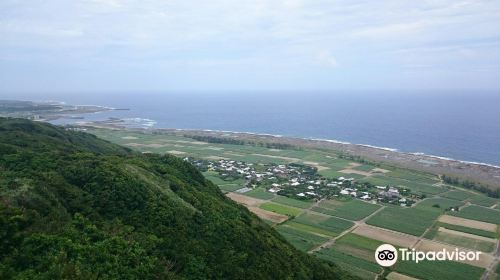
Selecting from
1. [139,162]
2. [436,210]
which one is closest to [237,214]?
[139,162]

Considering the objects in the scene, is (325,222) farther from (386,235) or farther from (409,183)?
(409,183)

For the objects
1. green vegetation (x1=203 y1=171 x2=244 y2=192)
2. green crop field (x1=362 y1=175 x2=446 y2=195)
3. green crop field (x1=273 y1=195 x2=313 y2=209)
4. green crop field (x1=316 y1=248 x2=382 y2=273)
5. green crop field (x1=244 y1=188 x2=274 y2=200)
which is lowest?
green crop field (x1=316 y1=248 x2=382 y2=273)

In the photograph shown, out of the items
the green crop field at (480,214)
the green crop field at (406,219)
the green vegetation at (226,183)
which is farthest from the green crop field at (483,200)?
the green vegetation at (226,183)

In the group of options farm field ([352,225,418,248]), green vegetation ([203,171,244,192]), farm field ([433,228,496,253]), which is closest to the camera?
farm field ([433,228,496,253])

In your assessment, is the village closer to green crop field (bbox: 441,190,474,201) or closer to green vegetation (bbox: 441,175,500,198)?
green crop field (bbox: 441,190,474,201)

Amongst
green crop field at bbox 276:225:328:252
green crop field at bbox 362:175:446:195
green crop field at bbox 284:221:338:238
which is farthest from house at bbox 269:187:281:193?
green crop field at bbox 362:175:446:195

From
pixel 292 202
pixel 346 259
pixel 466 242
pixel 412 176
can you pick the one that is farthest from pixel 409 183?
pixel 346 259

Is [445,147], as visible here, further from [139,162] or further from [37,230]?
[37,230]
